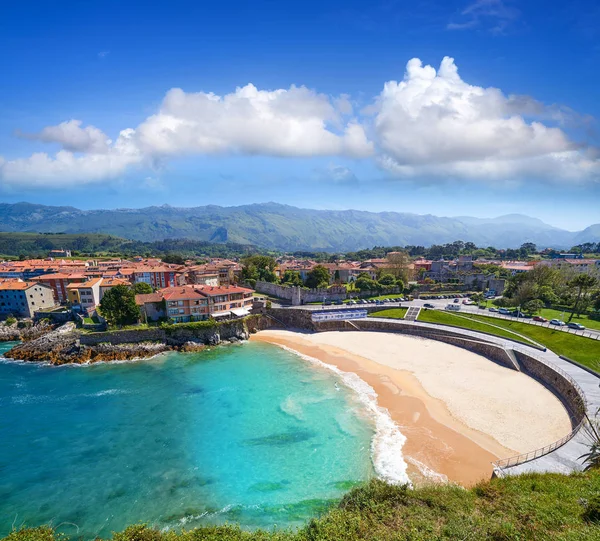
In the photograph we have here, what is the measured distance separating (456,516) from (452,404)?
60.4 feet

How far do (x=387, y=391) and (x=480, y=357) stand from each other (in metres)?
15.6

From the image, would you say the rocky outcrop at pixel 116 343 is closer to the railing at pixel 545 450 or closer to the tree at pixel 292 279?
the tree at pixel 292 279

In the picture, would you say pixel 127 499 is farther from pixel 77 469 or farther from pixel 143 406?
pixel 143 406

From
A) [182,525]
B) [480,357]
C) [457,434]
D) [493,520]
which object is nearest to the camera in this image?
[493,520]

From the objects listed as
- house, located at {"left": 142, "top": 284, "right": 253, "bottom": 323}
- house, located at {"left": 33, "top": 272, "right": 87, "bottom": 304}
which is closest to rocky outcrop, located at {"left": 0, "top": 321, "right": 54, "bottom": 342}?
house, located at {"left": 33, "top": 272, "right": 87, "bottom": 304}

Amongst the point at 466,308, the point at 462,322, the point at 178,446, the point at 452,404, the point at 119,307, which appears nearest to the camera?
the point at 178,446

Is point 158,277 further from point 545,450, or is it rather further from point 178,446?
point 545,450

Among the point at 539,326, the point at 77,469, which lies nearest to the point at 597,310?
the point at 539,326

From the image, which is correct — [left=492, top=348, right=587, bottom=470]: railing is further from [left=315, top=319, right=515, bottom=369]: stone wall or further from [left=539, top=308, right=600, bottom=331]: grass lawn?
[left=539, top=308, right=600, bottom=331]: grass lawn

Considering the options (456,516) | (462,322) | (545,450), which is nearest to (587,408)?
(545,450)

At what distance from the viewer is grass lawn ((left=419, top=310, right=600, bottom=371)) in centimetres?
3597

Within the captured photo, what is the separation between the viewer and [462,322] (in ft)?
172

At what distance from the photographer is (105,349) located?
161ft

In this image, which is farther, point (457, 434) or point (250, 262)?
point (250, 262)
